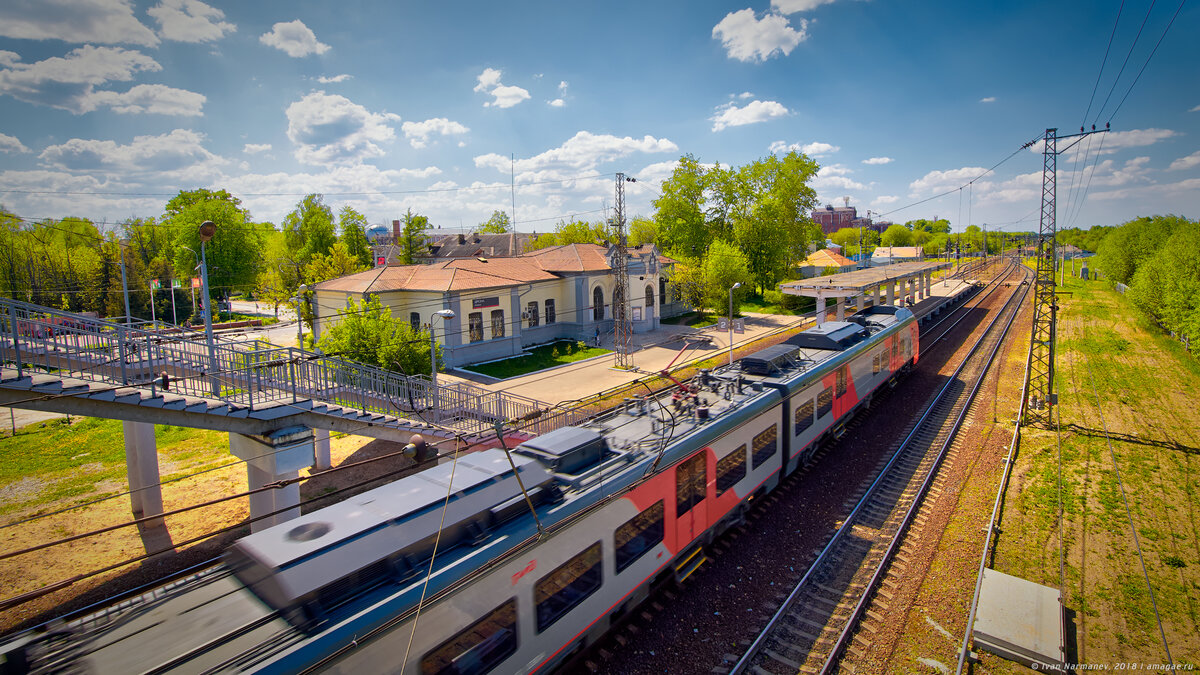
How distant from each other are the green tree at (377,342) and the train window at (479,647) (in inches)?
543

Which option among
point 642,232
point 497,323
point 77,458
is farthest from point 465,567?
point 642,232

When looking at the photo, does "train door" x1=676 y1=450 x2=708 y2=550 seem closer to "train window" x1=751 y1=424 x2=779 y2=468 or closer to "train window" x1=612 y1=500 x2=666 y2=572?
"train window" x1=612 y1=500 x2=666 y2=572

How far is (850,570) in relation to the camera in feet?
36.9

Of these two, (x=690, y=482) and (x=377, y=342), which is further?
(x=377, y=342)

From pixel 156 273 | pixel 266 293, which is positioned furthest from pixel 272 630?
pixel 266 293

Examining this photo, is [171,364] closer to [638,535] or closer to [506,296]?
[638,535]

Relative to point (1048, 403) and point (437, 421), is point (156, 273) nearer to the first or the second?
point (437, 421)

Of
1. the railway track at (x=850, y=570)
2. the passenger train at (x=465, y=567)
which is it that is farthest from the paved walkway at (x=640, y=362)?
the passenger train at (x=465, y=567)

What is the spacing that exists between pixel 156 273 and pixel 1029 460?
2529 inches

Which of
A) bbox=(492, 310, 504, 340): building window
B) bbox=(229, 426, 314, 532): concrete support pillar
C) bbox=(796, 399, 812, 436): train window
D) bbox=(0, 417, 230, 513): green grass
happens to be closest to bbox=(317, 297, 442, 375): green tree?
bbox=(0, 417, 230, 513): green grass

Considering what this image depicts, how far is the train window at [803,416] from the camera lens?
566 inches

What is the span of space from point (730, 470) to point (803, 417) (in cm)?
408

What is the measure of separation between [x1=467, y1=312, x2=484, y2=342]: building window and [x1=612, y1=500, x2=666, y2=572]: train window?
24.3 m

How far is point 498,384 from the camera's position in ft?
91.7
